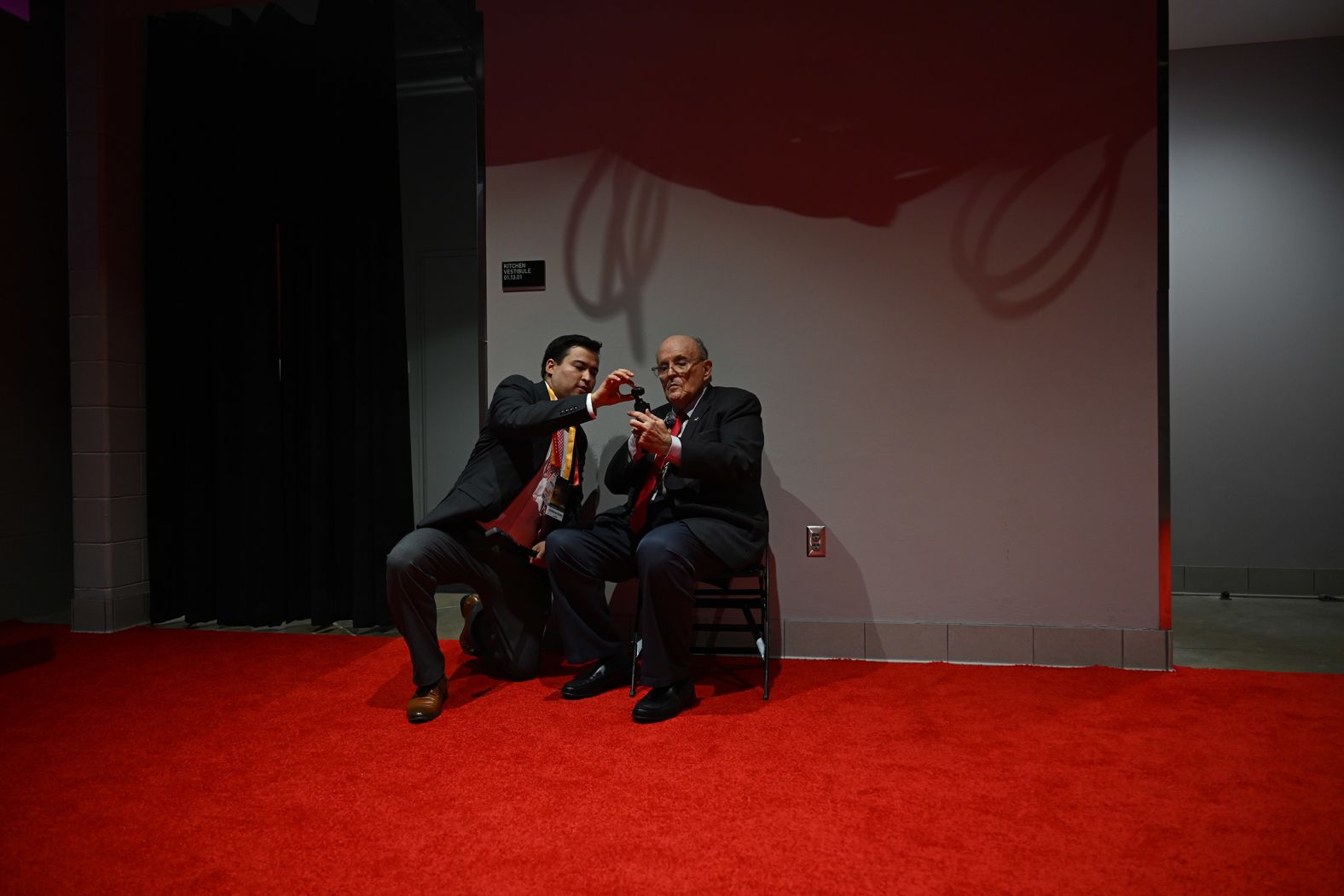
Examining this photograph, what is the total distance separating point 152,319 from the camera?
3689mm

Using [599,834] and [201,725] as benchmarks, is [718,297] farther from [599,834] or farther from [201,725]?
[201,725]

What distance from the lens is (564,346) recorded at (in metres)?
2.94

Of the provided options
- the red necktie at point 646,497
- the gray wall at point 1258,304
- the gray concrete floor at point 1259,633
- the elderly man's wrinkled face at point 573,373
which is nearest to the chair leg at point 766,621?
the red necktie at point 646,497

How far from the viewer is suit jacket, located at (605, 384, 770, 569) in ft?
8.43

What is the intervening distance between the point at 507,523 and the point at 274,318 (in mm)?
1723

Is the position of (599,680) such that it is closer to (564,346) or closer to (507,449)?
(507,449)

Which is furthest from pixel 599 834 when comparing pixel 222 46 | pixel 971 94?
pixel 222 46

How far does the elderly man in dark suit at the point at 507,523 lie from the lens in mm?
2537

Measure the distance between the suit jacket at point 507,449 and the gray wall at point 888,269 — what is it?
0.48 metres

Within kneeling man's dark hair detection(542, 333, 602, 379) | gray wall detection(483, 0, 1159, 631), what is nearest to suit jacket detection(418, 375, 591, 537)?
kneeling man's dark hair detection(542, 333, 602, 379)

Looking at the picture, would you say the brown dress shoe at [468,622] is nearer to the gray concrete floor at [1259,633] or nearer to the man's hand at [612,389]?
the man's hand at [612,389]

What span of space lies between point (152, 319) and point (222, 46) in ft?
4.25

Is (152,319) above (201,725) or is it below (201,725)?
above

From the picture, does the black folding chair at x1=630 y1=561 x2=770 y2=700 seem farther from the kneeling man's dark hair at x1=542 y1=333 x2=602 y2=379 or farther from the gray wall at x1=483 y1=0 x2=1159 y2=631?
the kneeling man's dark hair at x1=542 y1=333 x2=602 y2=379
